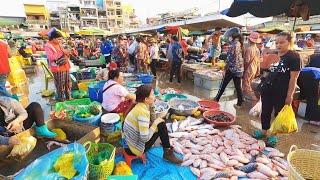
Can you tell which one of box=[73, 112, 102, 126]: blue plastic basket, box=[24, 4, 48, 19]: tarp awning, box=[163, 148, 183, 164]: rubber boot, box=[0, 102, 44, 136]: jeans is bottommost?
box=[163, 148, 183, 164]: rubber boot

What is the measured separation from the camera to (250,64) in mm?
6820

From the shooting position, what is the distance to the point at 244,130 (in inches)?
200

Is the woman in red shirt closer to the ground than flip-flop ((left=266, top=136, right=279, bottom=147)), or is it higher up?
higher up

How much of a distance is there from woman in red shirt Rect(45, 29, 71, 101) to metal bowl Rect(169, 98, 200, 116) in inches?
118

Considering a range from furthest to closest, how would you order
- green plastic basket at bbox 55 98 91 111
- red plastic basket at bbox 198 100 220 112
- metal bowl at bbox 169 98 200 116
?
red plastic basket at bbox 198 100 220 112, metal bowl at bbox 169 98 200 116, green plastic basket at bbox 55 98 91 111

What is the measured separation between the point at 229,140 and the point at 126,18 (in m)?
89.3

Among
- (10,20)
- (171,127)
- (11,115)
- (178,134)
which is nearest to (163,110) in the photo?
(171,127)

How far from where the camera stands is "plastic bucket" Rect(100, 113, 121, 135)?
4363 mm

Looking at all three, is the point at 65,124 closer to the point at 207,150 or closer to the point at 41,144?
the point at 41,144

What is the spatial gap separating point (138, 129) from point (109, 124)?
1140mm

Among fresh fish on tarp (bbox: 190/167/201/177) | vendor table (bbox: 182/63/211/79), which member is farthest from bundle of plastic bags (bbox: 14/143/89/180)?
vendor table (bbox: 182/63/211/79)

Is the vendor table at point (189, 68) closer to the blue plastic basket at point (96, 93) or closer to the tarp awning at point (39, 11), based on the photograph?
the blue plastic basket at point (96, 93)

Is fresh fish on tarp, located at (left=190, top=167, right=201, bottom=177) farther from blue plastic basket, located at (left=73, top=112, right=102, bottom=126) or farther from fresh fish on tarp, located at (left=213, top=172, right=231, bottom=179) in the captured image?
blue plastic basket, located at (left=73, top=112, right=102, bottom=126)

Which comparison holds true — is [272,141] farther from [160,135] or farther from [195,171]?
[160,135]
